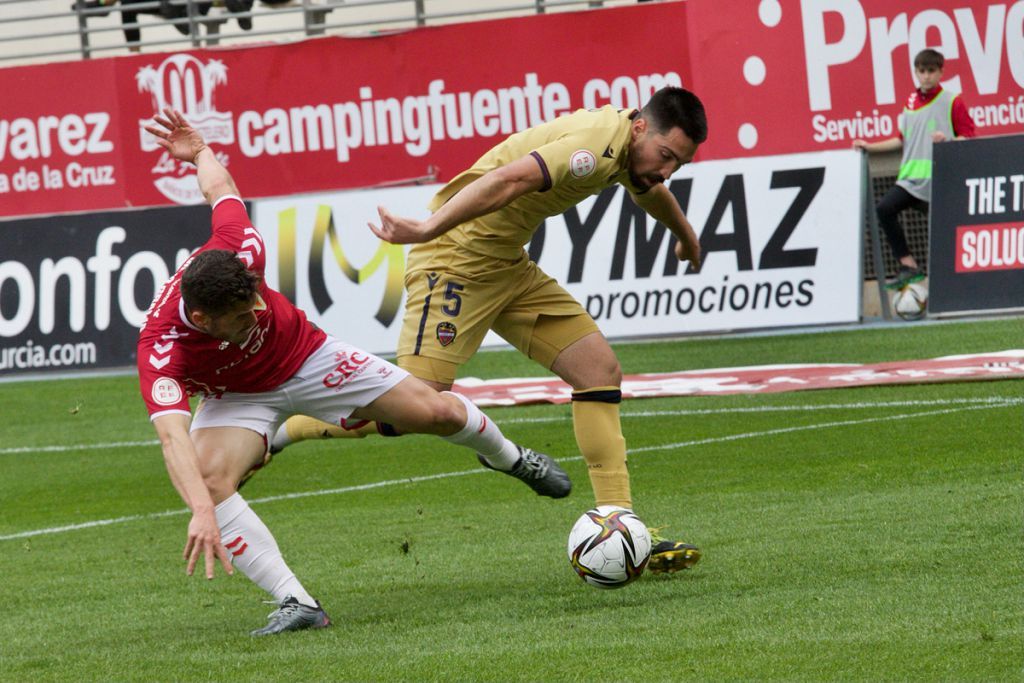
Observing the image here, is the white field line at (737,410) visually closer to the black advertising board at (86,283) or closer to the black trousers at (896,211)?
the black advertising board at (86,283)

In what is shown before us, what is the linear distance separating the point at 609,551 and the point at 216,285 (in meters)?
1.80

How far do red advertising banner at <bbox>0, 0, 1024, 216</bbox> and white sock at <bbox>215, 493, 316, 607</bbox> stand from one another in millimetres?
12164

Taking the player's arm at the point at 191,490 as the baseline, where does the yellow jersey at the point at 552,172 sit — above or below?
above

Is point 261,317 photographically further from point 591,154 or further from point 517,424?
point 517,424

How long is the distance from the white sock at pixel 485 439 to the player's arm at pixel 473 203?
2.96 feet

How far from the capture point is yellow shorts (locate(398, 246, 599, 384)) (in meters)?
7.01

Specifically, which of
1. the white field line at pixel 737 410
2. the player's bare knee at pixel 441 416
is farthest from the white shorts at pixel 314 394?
the white field line at pixel 737 410

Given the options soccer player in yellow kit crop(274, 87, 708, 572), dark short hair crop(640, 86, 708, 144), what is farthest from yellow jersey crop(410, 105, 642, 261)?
dark short hair crop(640, 86, 708, 144)

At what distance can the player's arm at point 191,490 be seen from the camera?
524cm

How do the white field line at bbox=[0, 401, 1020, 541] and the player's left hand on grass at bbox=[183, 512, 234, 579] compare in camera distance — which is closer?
the player's left hand on grass at bbox=[183, 512, 234, 579]

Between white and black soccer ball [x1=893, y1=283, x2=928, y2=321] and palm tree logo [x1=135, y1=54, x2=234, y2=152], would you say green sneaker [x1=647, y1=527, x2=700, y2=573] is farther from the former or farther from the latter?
palm tree logo [x1=135, y1=54, x2=234, y2=152]

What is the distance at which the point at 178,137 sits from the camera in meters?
7.11

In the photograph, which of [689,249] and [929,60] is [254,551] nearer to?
[689,249]

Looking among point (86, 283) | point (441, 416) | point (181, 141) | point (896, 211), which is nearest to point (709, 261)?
point (896, 211)
